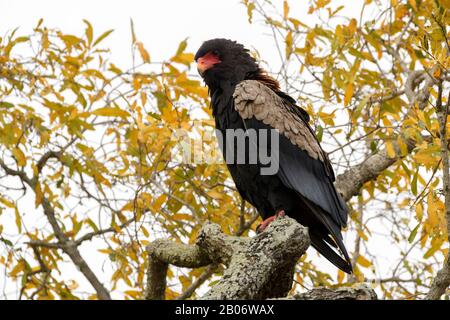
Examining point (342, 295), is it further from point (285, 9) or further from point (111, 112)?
point (285, 9)

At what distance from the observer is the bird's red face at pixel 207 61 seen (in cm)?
559

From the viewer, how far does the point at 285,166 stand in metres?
5.09

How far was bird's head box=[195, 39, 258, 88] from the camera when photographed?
5504 millimetres

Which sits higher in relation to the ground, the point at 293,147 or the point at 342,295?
the point at 293,147

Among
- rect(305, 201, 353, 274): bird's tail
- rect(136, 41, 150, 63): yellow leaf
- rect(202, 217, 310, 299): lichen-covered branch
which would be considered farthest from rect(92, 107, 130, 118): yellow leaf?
rect(202, 217, 310, 299): lichen-covered branch

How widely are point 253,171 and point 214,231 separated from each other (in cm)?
121

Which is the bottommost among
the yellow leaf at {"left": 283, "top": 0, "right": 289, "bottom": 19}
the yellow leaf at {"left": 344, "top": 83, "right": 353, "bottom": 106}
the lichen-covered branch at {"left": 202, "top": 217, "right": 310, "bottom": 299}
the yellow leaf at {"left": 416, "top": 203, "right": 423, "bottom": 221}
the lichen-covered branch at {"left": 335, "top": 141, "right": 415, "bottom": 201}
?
the lichen-covered branch at {"left": 202, "top": 217, "right": 310, "bottom": 299}

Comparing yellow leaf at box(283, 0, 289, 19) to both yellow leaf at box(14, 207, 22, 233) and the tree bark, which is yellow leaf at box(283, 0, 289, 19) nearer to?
yellow leaf at box(14, 207, 22, 233)

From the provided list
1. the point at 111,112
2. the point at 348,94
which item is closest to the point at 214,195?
the point at 111,112

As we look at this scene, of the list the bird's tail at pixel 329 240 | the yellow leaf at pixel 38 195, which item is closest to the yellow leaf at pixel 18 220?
the yellow leaf at pixel 38 195

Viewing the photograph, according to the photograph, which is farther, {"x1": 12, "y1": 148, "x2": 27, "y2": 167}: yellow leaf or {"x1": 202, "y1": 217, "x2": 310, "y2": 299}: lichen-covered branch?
{"x1": 12, "y1": 148, "x2": 27, "y2": 167}: yellow leaf

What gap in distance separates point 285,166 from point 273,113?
363 mm

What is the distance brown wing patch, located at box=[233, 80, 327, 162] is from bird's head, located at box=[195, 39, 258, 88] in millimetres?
227

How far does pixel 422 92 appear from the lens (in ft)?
18.6
